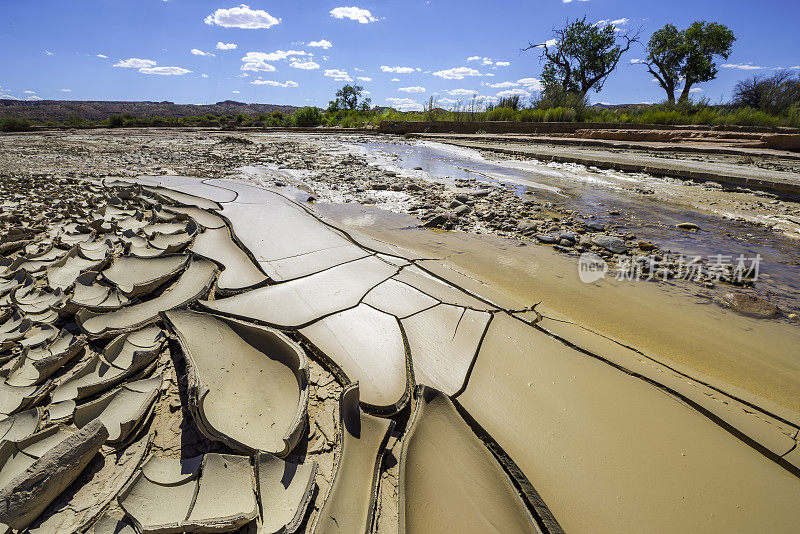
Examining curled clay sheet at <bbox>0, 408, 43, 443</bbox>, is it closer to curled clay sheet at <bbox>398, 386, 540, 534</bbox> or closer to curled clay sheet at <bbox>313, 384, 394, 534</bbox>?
curled clay sheet at <bbox>313, 384, 394, 534</bbox>

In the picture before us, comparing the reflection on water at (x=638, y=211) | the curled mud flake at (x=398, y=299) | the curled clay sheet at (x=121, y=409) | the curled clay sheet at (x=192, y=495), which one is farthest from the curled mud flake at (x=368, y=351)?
the reflection on water at (x=638, y=211)

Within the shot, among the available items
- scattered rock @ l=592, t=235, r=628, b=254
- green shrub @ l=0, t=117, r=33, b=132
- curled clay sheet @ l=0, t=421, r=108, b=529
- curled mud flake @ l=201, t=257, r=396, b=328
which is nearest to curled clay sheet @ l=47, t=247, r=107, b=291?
curled mud flake @ l=201, t=257, r=396, b=328

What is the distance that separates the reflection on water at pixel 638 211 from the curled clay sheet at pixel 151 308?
165 inches

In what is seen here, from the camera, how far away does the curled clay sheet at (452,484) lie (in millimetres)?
994

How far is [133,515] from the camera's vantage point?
93 centimetres

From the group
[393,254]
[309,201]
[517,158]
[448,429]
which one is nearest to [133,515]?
[448,429]

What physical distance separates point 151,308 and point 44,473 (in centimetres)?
109

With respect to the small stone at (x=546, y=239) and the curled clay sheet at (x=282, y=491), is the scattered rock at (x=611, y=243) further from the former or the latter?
the curled clay sheet at (x=282, y=491)

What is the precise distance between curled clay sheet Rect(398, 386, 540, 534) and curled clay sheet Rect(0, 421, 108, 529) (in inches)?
41.6

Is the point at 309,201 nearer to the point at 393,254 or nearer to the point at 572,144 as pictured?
the point at 393,254

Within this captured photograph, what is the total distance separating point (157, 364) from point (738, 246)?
199 inches

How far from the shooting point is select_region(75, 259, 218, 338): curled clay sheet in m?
1.75

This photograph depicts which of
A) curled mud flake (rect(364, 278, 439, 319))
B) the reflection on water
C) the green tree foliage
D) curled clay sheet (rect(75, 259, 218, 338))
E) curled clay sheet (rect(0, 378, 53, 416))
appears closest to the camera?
curled clay sheet (rect(0, 378, 53, 416))

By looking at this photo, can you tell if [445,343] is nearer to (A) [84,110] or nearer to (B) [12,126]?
(B) [12,126]
